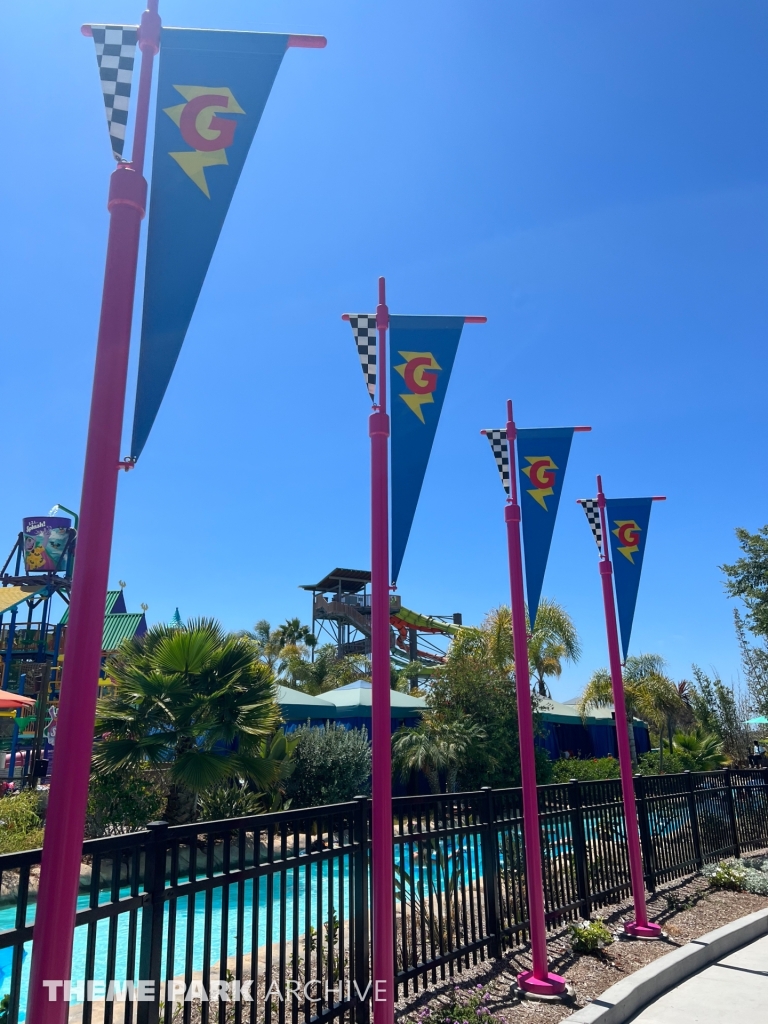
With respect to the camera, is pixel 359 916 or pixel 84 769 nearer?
pixel 84 769

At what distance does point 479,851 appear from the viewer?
6.20m

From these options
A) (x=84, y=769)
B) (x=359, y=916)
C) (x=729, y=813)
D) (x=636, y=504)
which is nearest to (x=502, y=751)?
(x=729, y=813)

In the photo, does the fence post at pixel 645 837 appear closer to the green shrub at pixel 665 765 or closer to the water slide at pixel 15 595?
the green shrub at pixel 665 765

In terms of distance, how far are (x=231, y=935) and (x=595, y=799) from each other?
5265mm

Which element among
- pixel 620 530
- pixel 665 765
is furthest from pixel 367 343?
pixel 665 765

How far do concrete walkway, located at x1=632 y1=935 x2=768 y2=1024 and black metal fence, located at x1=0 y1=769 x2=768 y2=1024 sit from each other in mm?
1291

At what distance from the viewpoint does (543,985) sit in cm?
529

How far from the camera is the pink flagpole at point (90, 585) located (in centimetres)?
218

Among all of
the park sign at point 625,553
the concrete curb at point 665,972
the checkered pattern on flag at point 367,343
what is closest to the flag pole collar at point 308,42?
the checkered pattern on flag at point 367,343

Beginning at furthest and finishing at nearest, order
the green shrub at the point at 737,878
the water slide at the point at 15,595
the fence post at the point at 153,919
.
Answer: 1. the water slide at the point at 15,595
2. the green shrub at the point at 737,878
3. the fence post at the point at 153,919

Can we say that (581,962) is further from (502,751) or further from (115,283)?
(502,751)

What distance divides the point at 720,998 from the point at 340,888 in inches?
134

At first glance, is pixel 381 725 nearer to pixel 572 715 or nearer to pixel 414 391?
pixel 414 391

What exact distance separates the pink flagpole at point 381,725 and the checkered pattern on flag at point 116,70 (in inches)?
84.3
